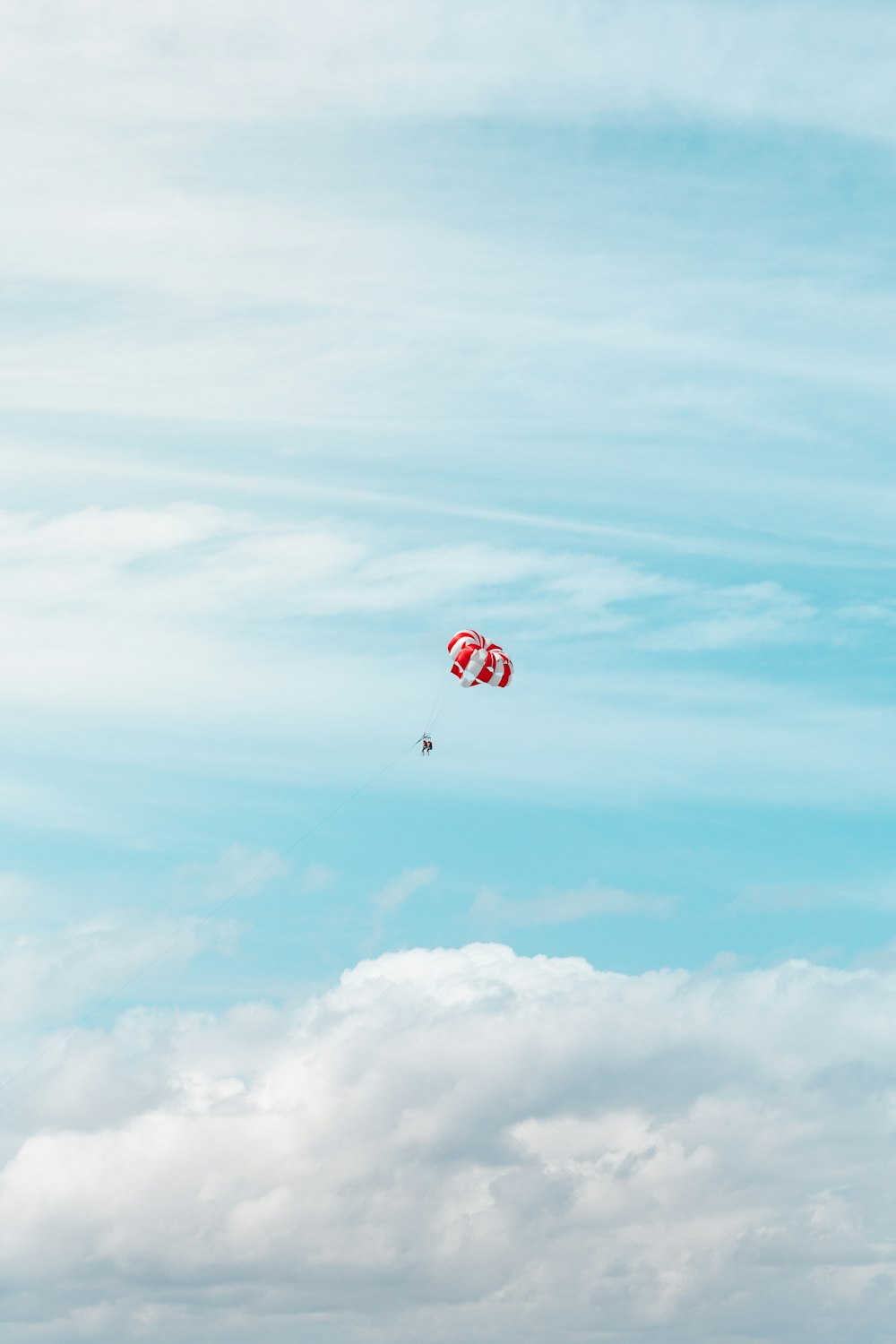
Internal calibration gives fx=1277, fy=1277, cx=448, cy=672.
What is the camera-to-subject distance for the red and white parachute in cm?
11925

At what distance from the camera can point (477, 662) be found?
392 feet

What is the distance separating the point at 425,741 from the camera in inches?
4471

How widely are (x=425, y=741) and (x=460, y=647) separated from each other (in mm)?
11421

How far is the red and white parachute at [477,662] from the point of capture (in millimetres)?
119250

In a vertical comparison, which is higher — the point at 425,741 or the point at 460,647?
the point at 460,647

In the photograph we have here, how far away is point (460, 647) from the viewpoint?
395 ft
